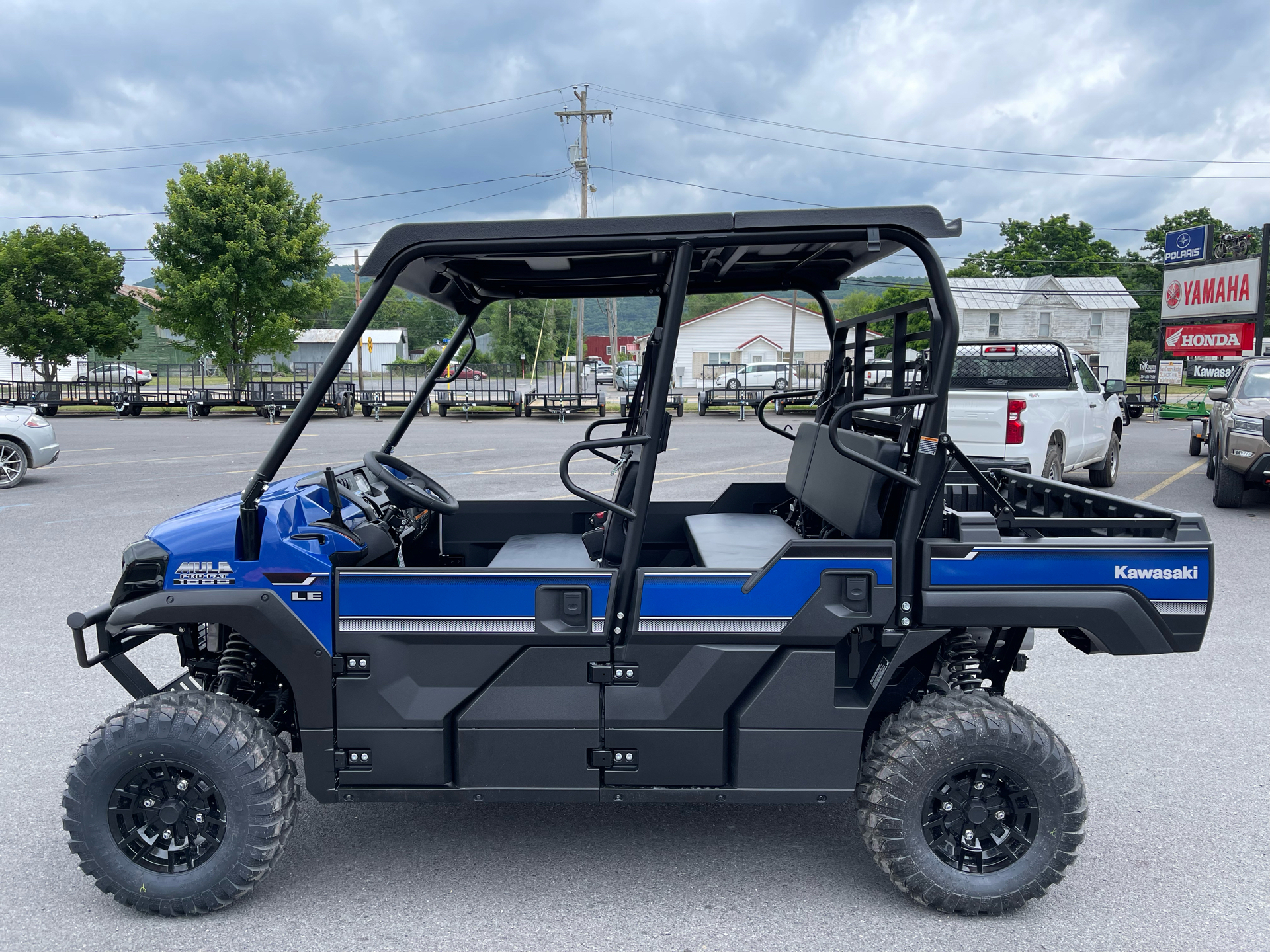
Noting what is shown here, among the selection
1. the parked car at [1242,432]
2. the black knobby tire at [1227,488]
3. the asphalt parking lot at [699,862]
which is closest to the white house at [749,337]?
the parked car at [1242,432]

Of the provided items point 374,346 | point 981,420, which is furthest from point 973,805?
point 374,346

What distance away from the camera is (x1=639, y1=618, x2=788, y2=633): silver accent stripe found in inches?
118

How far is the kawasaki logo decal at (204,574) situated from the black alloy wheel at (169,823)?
58cm

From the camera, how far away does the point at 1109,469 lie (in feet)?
42.9

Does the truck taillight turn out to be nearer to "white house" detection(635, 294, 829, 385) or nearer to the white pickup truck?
the white pickup truck

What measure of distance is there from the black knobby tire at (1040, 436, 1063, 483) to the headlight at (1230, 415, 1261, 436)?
191cm

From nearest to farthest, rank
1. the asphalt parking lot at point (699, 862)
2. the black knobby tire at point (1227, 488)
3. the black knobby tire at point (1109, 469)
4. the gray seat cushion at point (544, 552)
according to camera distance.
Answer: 1. the asphalt parking lot at point (699, 862)
2. the gray seat cushion at point (544, 552)
3. the black knobby tire at point (1227, 488)
4. the black knobby tire at point (1109, 469)

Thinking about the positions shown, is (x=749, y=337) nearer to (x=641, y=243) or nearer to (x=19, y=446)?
(x=19, y=446)

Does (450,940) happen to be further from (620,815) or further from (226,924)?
(620,815)

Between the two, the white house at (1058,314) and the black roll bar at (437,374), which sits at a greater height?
the white house at (1058,314)

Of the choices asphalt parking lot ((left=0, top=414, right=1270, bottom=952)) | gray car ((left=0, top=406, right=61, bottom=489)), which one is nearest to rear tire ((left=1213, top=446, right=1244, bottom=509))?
asphalt parking lot ((left=0, top=414, right=1270, bottom=952))

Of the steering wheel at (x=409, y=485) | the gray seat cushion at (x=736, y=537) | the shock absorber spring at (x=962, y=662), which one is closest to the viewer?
the steering wheel at (x=409, y=485)

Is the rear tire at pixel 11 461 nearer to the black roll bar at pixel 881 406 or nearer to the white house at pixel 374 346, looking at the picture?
the black roll bar at pixel 881 406

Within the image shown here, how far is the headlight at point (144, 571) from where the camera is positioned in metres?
3.06
